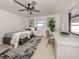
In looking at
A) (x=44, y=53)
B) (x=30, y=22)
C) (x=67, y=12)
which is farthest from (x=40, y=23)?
(x=44, y=53)

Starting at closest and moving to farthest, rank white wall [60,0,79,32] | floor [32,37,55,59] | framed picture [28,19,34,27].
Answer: white wall [60,0,79,32]
floor [32,37,55,59]
framed picture [28,19,34,27]

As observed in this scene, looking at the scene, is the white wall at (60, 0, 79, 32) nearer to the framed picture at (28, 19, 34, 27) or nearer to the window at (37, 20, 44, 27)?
the window at (37, 20, 44, 27)

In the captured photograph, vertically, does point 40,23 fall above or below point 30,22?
below

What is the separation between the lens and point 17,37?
12.9ft

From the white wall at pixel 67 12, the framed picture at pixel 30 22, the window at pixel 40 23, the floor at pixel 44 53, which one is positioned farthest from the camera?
the framed picture at pixel 30 22

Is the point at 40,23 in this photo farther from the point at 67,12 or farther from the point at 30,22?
the point at 67,12

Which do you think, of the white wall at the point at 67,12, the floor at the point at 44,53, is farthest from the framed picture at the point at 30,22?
the floor at the point at 44,53

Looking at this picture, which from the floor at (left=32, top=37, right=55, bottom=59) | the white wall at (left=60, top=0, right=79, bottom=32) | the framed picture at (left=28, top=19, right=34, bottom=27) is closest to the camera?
the white wall at (left=60, top=0, right=79, bottom=32)

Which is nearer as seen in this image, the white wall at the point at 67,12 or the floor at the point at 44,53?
the white wall at the point at 67,12

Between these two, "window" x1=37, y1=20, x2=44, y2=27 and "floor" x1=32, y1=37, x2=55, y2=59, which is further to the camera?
"window" x1=37, y1=20, x2=44, y2=27

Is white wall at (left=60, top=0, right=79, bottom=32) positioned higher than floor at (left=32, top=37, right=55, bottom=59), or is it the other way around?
white wall at (left=60, top=0, right=79, bottom=32)

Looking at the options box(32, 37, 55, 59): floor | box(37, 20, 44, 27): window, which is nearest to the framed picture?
Answer: box(37, 20, 44, 27): window

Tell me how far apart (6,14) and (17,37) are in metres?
2.12

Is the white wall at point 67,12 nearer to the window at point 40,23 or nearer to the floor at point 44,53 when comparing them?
the floor at point 44,53
